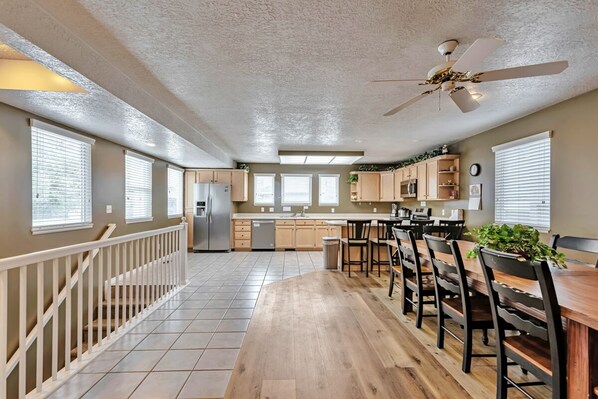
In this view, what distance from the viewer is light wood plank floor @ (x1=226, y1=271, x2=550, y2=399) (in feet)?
6.54

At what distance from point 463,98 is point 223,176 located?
629 cm

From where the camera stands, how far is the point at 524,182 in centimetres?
395

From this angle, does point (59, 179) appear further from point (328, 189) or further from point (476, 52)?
point (328, 189)

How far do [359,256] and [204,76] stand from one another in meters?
4.22

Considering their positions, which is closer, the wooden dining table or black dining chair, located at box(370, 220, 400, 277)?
the wooden dining table

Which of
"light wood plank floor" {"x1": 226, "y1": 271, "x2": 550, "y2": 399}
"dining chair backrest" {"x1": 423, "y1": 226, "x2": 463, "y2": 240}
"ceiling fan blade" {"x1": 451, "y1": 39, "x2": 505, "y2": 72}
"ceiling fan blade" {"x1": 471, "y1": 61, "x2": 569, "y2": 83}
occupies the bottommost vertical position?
"light wood plank floor" {"x1": 226, "y1": 271, "x2": 550, "y2": 399}

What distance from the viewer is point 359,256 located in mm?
5719

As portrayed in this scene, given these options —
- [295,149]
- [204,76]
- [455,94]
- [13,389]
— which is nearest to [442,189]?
[295,149]

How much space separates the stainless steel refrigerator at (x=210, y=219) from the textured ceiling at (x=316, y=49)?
12.2 feet

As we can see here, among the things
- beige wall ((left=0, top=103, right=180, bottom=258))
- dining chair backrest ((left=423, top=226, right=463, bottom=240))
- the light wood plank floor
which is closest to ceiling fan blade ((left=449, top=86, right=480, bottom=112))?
dining chair backrest ((left=423, top=226, right=463, bottom=240))

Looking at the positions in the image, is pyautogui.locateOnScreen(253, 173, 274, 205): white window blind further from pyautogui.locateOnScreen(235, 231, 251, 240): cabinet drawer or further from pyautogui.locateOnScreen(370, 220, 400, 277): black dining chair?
pyautogui.locateOnScreen(370, 220, 400, 277): black dining chair

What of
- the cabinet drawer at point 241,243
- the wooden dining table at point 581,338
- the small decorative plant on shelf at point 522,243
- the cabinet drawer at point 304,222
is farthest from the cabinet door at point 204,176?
the wooden dining table at point 581,338

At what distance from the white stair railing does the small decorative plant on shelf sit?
2.94 meters

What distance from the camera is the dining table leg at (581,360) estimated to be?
4.13ft
